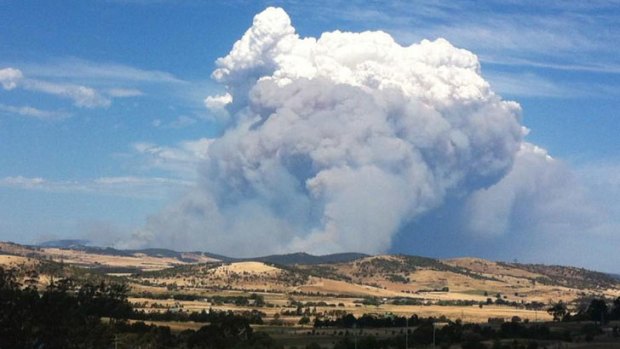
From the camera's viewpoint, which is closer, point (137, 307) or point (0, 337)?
point (0, 337)

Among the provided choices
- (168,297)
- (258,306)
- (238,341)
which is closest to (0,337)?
(238,341)

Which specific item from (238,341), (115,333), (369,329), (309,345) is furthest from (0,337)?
(369,329)

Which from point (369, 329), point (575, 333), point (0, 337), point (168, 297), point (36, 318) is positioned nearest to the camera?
point (0, 337)

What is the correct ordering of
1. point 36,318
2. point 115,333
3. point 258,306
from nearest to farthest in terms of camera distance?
point 36,318, point 115,333, point 258,306

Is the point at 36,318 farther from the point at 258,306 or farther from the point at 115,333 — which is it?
the point at 258,306

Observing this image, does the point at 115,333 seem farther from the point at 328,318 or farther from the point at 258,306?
the point at 258,306

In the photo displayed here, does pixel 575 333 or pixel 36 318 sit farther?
pixel 575 333

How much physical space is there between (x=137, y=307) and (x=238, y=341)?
2111 inches

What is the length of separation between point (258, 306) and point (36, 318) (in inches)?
3170

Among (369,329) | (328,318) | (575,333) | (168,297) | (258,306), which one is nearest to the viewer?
(575,333)

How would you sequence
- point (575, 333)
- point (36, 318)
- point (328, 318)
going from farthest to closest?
point (328, 318)
point (575, 333)
point (36, 318)

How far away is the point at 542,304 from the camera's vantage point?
185m

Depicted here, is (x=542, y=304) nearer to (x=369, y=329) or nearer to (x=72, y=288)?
(x=369, y=329)

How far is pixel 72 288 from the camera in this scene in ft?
385
